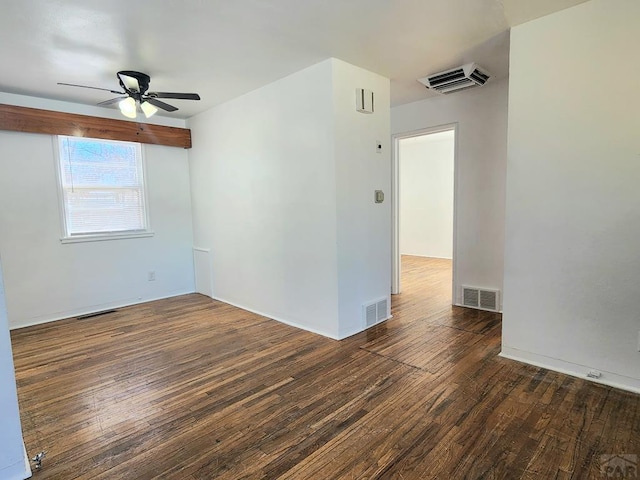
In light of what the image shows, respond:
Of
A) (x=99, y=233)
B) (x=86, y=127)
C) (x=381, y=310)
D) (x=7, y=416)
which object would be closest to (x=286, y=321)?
(x=381, y=310)

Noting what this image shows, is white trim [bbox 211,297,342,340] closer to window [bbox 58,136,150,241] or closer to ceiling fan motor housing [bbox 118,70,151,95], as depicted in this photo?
window [bbox 58,136,150,241]

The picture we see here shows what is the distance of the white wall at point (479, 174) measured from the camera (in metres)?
3.90

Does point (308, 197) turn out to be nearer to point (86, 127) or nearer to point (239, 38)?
point (239, 38)

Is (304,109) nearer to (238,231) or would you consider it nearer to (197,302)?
(238,231)

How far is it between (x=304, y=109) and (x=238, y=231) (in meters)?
1.80

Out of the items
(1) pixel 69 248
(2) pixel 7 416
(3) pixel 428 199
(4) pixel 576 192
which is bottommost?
(2) pixel 7 416

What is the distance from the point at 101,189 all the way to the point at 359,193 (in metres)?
3.38

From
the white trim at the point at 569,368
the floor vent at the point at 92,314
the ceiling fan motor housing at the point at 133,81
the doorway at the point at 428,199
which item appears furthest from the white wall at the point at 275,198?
the doorway at the point at 428,199

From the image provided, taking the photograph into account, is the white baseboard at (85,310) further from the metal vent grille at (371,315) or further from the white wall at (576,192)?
the white wall at (576,192)

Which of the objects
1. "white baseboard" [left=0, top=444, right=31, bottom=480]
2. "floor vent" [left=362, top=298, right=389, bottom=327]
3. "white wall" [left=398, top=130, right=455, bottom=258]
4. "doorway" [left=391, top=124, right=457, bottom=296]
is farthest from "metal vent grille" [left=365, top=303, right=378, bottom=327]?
"white wall" [left=398, top=130, right=455, bottom=258]

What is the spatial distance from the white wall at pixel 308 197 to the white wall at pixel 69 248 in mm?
1141

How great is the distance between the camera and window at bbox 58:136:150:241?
4250 mm

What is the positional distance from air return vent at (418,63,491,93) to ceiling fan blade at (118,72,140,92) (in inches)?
109

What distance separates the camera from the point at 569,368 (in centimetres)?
255
